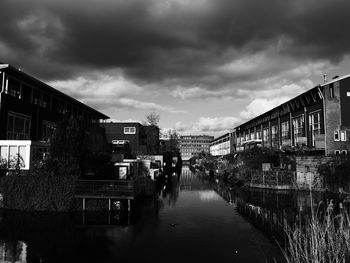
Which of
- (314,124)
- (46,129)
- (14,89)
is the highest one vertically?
(14,89)

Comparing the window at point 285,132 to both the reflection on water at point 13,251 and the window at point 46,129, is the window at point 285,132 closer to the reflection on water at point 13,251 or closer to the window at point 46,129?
the window at point 46,129

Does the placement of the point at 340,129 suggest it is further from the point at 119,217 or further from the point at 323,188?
the point at 119,217

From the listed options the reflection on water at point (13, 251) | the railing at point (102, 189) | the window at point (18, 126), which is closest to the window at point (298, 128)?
the railing at point (102, 189)

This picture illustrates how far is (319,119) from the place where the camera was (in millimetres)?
46094

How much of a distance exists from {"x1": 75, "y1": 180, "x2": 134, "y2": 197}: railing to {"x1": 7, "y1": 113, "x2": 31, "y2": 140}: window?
1144cm

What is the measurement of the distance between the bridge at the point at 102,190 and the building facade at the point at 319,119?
28379 millimetres

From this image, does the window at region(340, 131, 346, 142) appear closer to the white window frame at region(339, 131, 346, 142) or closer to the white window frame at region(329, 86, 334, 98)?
the white window frame at region(339, 131, 346, 142)

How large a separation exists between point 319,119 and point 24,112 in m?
35.5

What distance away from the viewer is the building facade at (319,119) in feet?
144

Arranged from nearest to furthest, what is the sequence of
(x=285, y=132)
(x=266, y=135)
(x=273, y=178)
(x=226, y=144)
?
1. (x=273, y=178)
2. (x=285, y=132)
3. (x=266, y=135)
4. (x=226, y=144)

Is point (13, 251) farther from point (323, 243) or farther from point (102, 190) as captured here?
point (323, 243)

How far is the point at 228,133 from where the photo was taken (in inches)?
5007

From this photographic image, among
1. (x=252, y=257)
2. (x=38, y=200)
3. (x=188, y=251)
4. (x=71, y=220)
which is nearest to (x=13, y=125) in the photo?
(x=38, y=200)

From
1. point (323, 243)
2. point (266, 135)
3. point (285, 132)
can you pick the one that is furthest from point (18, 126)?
point (266, 135)
